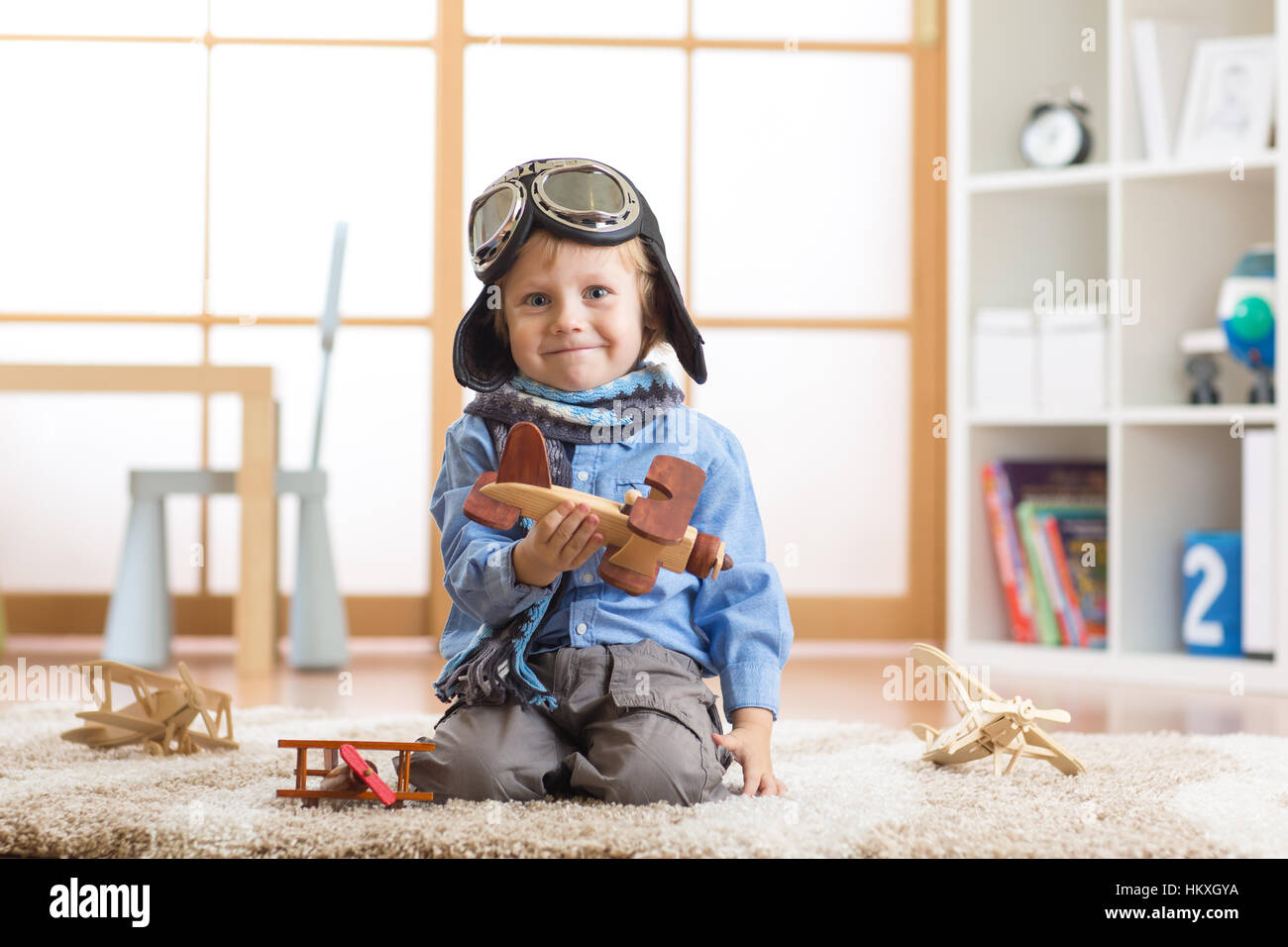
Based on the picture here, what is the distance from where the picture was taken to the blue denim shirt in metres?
1.02

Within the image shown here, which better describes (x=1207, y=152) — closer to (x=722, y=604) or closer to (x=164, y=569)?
(x=722, y=604)

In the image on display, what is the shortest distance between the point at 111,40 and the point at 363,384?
0.80 m

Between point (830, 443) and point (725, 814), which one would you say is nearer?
point (725, 814)

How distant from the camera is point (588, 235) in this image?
101 cm

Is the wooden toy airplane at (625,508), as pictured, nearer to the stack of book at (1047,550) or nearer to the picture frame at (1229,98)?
the stack of book at (1047,550)

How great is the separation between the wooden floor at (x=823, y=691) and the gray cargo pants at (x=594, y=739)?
562mm

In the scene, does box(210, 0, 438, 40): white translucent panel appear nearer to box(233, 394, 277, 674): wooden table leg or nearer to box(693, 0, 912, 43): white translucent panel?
box(693, 0, 912, 43): white translucent panel

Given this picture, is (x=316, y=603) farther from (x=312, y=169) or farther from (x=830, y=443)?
(x=830, y=443)

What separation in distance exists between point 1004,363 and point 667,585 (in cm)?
129

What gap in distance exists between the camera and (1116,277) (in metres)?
2.04

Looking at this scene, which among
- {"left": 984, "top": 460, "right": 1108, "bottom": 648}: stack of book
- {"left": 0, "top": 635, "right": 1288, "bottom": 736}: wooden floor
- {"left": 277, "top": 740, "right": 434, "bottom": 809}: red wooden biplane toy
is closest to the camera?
{"left": 277, "top": 740, "right": 434, "bottom": 809}: red wooden biplane toy

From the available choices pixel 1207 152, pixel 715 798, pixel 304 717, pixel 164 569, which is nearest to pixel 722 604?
pixel 715 798

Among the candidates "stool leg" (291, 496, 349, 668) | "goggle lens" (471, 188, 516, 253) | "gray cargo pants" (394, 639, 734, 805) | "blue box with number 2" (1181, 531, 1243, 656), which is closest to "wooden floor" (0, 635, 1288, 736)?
"stool leg" (291, 496, 349, 668)

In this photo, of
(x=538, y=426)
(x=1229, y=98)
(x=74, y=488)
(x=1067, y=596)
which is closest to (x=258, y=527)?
(x=74, y=488)
